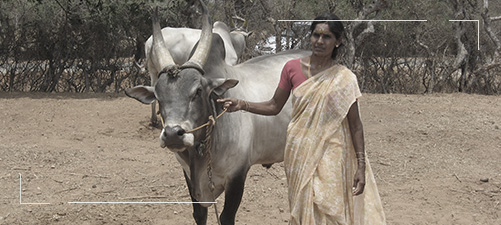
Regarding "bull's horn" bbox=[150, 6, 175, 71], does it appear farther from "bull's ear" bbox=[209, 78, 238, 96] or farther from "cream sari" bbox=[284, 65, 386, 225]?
"cream sari" bbox=[284, 65, 386, 225]

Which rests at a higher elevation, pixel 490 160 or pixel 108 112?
pixel 108 112

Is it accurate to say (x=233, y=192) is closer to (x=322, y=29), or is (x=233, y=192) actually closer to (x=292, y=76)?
(x=292, y=76)

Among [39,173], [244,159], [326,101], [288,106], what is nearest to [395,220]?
[288,106]

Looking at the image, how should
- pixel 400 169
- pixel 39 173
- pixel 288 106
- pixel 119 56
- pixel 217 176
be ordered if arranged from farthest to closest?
pixel 119 56 → pixel 400 169 → pixel 39 173 → pixel 288 106 → pixel 217 176

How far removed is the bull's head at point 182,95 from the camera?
2703 mm

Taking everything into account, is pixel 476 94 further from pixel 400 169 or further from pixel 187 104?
pixel 187 104

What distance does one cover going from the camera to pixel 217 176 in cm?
343

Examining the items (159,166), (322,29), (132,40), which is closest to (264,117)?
(322,29)

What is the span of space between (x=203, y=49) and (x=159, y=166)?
3221 mm

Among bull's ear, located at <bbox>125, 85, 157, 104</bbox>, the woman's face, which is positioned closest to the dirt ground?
bull's ear, located at <bbox>125, 85, 157, 104</bbox>

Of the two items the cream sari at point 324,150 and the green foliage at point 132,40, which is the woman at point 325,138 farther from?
the green foliage at point 132,40

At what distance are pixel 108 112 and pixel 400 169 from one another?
4571mm

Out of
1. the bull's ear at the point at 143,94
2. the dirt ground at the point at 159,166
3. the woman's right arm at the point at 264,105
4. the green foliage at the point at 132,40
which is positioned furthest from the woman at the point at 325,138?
the green foliage at the point at 132,40

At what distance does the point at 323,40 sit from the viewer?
272cm
